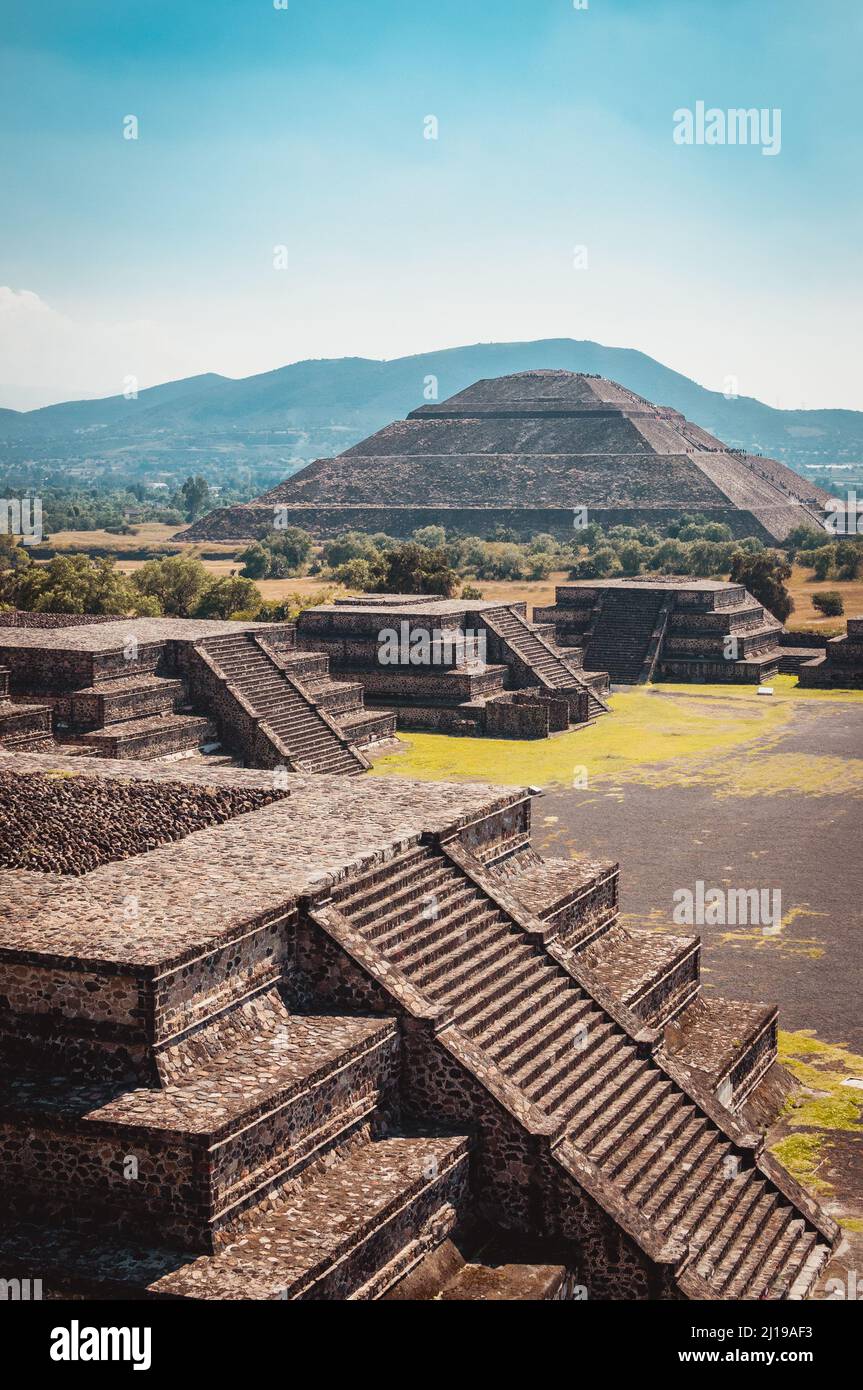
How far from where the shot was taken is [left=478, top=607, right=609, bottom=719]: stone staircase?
38.5 meters

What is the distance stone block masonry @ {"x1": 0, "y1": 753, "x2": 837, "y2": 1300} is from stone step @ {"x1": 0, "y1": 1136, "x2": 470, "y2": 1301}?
2 centimetres

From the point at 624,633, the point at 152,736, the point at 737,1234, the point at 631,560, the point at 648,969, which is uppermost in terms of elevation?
the point at 631,560

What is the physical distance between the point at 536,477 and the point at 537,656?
251 ft

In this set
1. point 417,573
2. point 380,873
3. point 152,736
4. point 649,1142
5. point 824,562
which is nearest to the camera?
point 649,1142

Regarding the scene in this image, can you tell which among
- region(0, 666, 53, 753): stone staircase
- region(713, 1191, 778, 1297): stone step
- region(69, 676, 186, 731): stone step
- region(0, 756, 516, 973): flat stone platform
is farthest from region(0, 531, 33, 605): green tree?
region(713, 1191, 778, 1297): stone step

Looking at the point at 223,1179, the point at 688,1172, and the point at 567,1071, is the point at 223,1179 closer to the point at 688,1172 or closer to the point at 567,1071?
the point at 567,1071

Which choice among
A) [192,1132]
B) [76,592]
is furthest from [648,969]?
[76,592]

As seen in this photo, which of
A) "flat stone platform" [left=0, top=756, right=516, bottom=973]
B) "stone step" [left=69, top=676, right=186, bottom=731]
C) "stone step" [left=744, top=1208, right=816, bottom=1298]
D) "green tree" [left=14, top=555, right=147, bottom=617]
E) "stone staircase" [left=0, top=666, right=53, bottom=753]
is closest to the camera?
"stone step" [left=744, top=1208, right=816, bottom=1298]

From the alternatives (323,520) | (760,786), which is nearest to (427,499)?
(323,520)

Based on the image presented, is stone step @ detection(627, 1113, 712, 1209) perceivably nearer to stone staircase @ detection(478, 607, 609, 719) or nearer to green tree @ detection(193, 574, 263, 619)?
stone staircase @ detection(478, 607, 609, 719)

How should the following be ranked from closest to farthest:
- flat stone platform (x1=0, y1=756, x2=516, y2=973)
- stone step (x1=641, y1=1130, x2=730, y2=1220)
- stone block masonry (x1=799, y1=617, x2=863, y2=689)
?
flat stone platform (x1=0, y1=756, x2=516, y2=973), stone step (x1=641, y1=1130, x2=730, y2=1220), stone block masonry (x1=799, y1=617, x2=863, y2=689)

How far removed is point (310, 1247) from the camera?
32.2ft

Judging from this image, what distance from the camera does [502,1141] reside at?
11570 mm
